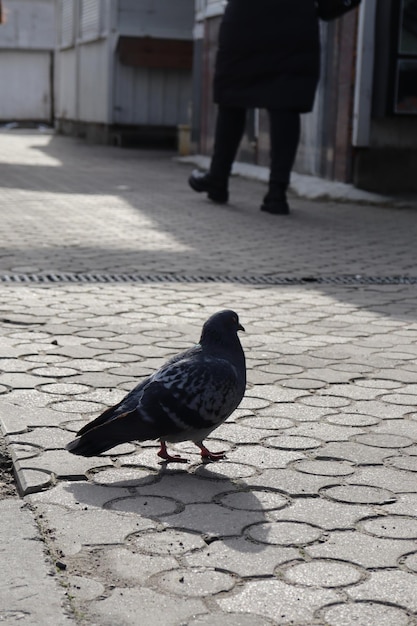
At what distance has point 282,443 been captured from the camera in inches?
136

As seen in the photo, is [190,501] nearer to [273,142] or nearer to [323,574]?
[323,574]

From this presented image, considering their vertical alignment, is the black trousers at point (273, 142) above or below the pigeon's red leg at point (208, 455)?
above

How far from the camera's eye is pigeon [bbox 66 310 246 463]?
3.01 metres

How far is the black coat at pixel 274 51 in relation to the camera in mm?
9383

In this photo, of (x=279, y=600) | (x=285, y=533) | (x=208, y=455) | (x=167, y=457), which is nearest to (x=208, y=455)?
(x=208, y=455)

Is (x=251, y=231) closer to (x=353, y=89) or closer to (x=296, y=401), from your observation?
(x=353, y=89)

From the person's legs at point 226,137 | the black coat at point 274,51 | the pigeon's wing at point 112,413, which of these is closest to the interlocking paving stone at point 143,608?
the pigeon's wing at point 112,413

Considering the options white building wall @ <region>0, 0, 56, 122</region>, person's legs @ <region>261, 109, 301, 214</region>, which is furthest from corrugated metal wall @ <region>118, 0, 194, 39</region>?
person's legs @ <region>261, 109, 301, 214</region>

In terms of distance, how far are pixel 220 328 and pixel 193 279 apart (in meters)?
3.27

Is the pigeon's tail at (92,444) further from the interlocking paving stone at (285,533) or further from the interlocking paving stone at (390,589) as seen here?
the interlocking paving stone at (390,589)

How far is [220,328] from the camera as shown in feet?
10.7

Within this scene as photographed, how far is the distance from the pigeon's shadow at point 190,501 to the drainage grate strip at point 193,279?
3.27m

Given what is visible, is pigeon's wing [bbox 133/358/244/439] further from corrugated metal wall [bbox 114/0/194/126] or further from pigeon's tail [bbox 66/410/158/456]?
corrugated metal wall [bbox 114/0/194/126]

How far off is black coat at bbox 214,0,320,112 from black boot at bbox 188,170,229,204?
1.12m
